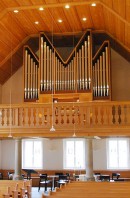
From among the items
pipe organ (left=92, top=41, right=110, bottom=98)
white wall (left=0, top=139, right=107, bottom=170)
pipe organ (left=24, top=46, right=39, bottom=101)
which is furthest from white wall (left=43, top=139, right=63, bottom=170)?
pipe organ (left=92, top=41, right=110, bottom=98)

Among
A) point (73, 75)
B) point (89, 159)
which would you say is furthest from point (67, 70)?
point (89, 159)

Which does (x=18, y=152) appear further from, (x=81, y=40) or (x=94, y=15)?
(x=94, y=15)

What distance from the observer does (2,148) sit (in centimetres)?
2073

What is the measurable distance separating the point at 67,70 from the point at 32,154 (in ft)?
22.6

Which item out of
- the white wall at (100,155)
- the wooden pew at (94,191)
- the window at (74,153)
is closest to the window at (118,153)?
the white wall at (100,155)

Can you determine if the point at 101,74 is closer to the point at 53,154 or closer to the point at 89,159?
the point at 89,159

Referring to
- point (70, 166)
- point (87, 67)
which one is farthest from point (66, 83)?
point (70, 166)

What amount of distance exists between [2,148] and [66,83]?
704 cm

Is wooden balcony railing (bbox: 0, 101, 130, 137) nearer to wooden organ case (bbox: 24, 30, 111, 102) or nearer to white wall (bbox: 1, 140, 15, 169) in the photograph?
wooden organ case (bbox: 24, 30, 111, 102)

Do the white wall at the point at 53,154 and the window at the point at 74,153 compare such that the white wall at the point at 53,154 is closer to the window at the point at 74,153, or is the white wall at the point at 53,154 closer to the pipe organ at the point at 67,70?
the window at the point at 74,153

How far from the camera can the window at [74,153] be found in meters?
20.2

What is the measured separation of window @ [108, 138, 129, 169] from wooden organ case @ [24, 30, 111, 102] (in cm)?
531

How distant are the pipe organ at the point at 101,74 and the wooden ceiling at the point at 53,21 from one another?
3.76 feet

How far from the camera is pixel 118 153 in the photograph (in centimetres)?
2005
